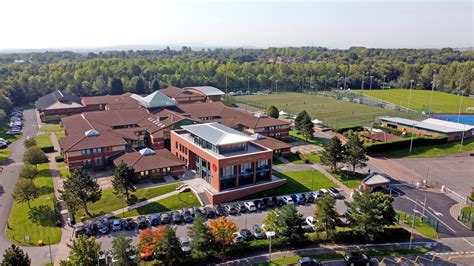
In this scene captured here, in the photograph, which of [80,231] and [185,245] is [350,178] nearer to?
[185,245]

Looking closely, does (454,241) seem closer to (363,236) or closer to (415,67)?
(363,236)

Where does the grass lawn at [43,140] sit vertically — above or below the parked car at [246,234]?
above

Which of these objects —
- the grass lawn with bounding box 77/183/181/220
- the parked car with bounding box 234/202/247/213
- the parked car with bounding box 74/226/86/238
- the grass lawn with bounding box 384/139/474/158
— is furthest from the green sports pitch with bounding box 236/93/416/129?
the parked car with bounding box 74/226/86/238

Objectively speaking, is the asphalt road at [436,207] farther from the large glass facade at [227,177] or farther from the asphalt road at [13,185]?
the asphalt road at [13,185]

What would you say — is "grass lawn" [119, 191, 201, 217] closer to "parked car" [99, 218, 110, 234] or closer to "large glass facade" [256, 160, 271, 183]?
"parked car" [99, 218, 110, 234]

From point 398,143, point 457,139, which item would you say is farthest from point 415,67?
point 398,143

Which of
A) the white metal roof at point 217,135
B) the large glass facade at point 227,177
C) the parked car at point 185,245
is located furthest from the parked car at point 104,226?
the white metal roof at point 217,135
